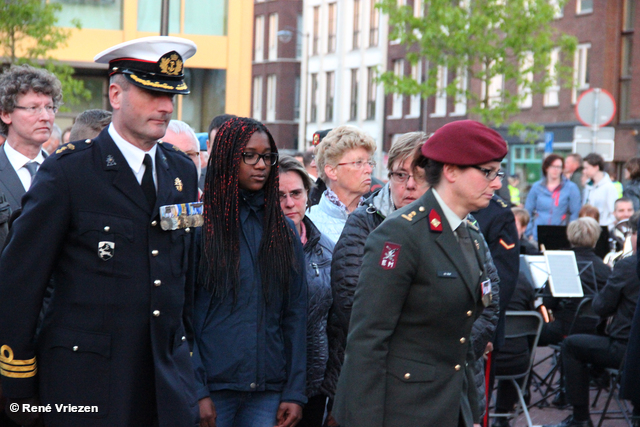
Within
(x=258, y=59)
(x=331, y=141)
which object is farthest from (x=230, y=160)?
→ (x=258, y=59)

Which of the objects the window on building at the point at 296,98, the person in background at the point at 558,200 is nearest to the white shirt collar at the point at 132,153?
the person in background at the point at 558,200

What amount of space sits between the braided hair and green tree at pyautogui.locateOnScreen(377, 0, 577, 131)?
2446 cm

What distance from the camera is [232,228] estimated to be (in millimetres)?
4113

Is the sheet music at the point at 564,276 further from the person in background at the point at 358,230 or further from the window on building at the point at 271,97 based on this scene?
the window on building at the point at 271,97

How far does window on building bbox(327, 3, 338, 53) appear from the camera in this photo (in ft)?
174

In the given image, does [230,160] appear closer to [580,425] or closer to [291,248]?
[291,248]

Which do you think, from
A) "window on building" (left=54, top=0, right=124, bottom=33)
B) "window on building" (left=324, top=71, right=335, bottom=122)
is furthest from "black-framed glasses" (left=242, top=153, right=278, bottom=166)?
"window on building" (left=324, top=71, right=335, bottom=122)

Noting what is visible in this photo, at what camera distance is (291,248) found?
4207 mm

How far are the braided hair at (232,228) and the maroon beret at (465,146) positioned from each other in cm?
88

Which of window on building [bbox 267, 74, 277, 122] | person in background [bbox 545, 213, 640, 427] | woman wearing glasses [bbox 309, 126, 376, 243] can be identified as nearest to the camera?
woman wearing glasses [bbox 309, 126, 376, 243]

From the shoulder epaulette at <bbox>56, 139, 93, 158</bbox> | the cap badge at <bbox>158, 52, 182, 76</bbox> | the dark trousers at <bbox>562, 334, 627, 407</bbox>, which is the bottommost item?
the dark trousers at <bbox>562, 334, 627, 407</bbox>

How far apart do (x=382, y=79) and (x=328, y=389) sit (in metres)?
27.0

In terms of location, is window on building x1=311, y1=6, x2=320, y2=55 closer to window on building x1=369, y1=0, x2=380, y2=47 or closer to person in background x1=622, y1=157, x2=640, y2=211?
window on building x1=369, y1=0, x2=380, y2=47

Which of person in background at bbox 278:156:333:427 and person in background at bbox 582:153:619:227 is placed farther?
person in background at bbox 582:153:619:227
